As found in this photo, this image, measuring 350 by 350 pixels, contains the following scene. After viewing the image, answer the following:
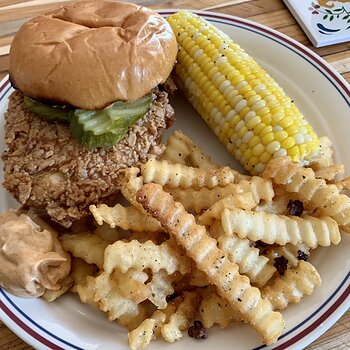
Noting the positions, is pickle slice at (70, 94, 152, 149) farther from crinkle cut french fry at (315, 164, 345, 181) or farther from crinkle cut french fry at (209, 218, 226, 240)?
crinkle cut french fry at (315, 164, 345, 181)

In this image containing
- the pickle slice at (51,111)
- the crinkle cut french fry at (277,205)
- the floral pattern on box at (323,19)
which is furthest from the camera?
the floral pattern on box at (323,19)

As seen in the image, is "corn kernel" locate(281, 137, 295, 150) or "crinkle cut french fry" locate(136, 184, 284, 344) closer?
"crinkle cut french fry" locate(136, 184, 284, 344)

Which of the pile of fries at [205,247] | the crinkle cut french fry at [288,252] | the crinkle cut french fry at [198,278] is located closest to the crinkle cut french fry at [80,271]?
the pile of fries at [205,247]

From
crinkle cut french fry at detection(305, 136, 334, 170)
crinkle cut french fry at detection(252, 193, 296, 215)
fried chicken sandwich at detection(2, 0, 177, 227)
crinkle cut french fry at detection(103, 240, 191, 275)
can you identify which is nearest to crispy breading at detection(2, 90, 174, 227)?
fried chicken sandwich at detection(2, 0, 177, 227)

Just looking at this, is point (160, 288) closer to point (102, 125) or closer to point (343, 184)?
point (102, 125)

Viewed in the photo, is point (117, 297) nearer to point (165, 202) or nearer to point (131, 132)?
point (165, 202)

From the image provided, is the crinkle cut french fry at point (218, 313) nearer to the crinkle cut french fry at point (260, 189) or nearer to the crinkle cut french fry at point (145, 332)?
the crinkle cut french fry at point (145, 332)

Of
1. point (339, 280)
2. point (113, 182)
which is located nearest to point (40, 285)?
point (113, 182)
